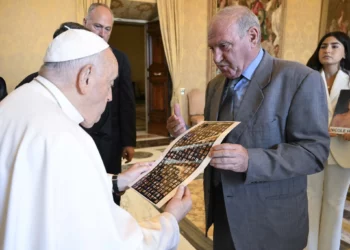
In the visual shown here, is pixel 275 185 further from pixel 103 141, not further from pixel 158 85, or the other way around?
pixel 158 85

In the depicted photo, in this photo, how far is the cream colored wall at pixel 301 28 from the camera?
7.34 metres

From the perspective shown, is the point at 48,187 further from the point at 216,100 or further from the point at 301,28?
the point at 301,28

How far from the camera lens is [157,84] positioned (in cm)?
736

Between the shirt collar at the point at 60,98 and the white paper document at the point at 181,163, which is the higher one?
the shirt collar at the point at 60,98

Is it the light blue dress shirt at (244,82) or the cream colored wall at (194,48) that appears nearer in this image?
the light blue dress shirt at (244,82)

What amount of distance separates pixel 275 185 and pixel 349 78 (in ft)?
5.26

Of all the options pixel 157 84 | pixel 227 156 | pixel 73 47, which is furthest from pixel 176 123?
pixel 157 84

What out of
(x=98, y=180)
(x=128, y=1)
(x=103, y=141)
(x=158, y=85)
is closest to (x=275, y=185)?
(x=98, y=180)

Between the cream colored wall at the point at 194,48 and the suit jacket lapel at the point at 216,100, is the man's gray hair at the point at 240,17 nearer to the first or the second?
the suit jacket lapel at the point at 216,100

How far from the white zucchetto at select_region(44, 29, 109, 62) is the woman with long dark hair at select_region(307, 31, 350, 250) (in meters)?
1.97

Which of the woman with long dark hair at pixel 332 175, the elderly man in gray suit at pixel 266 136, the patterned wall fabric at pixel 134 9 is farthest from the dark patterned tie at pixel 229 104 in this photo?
the patterned wall fabric at pixel 134 9

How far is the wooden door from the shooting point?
7.01m

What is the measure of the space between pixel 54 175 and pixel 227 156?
624 millimetres

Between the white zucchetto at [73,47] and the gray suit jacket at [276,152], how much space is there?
71cm
